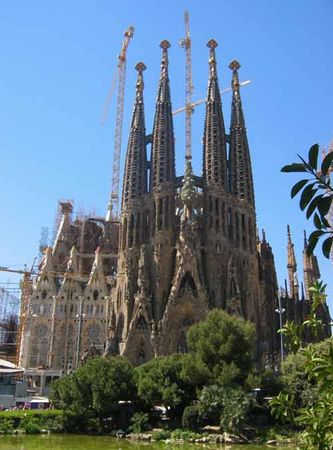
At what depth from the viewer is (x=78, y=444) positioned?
1238 inches

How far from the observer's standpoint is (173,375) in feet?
131

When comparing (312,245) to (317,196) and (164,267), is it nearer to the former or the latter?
(317,196)

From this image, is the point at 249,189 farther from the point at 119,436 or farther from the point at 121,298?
the point at 119,436

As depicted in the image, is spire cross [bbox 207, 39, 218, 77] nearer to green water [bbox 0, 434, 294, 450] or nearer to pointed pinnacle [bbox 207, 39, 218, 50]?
pointed pinnacle [bbox 207, 39, 218, 50]

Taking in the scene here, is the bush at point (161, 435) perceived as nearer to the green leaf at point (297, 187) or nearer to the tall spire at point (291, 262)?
the green leaf at point (297, 187)

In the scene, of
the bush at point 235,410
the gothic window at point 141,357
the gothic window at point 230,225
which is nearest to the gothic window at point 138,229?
the gothic window at point 230,225

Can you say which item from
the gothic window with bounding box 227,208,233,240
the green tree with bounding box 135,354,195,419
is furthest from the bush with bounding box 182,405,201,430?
the gothic window with bounding box 227,208,233,240

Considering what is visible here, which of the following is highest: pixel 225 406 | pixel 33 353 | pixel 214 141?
pixel 214 141

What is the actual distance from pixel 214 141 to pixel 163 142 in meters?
7.14

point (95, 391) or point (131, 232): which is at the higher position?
point (131, 232)

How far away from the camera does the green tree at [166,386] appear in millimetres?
37531

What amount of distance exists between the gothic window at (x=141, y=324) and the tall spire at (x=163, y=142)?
1767 cm

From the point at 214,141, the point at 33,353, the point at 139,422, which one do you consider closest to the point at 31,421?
the point at 139,422

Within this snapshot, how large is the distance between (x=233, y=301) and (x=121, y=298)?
14.9m
